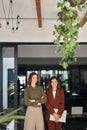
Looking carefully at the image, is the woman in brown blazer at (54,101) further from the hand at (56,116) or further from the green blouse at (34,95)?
the green blouse at (34,95)

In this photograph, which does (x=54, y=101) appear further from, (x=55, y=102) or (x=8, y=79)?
(x=8, y=79)

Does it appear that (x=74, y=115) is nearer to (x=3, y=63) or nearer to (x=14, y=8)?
(x=3, y=63)

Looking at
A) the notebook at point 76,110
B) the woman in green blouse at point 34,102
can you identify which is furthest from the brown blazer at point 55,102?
the notebook at point 76,110

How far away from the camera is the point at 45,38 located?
520cm

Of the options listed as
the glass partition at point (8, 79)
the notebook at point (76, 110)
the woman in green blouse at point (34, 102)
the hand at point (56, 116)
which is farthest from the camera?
the notebook at point (76, 110)

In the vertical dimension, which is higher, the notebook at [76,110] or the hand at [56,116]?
the hand at [56,116]

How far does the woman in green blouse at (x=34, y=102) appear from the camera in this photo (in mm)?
4594

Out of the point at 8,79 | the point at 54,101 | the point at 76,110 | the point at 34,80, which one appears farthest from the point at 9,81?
the point at 76,110

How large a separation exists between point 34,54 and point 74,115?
2142 millimetres

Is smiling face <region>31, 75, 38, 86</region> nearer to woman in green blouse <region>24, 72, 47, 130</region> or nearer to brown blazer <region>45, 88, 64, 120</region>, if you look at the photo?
woman in green blouse <region>24, 72, 47, 130</region>

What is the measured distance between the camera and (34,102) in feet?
15.1

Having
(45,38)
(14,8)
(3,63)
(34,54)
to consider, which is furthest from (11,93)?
(34,54)

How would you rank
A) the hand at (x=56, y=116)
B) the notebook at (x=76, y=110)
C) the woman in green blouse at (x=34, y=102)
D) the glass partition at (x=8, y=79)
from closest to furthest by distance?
the woman in green blouse at (x=34, y=102) < the hand at (x=56, y=116) < the glass partition at (x=8, y=79) < the notebook at (x=76, y=110)

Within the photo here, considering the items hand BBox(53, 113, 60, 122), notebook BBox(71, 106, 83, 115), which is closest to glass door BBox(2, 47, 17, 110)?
hand BBox(53, 113, 60, 122)
